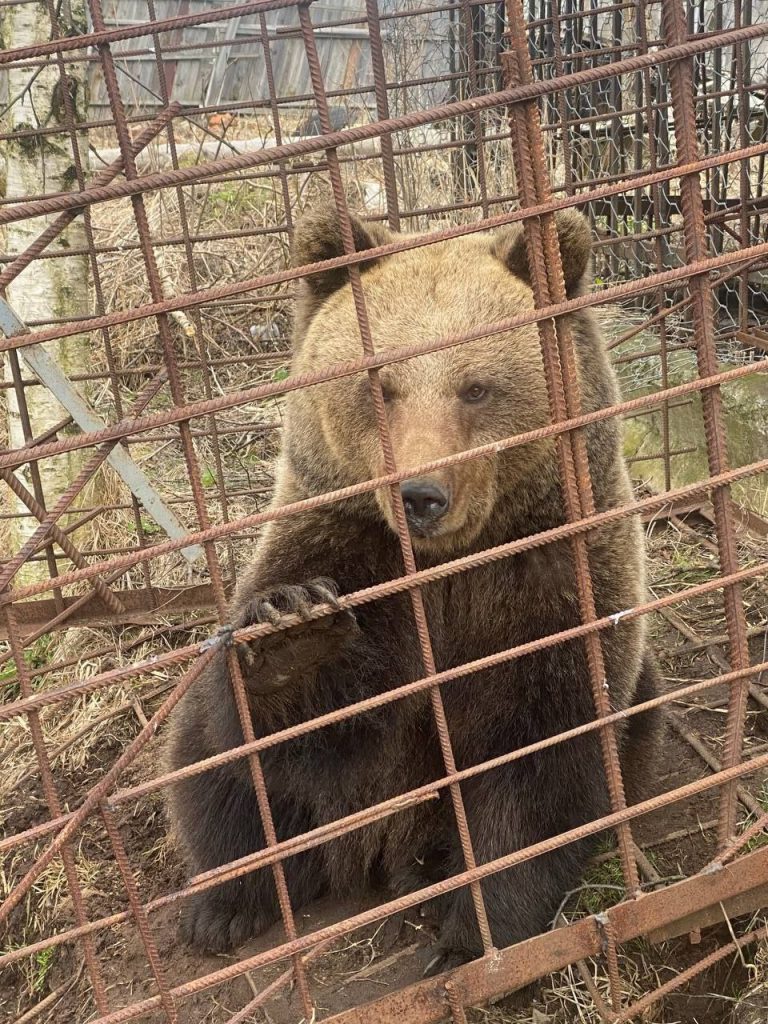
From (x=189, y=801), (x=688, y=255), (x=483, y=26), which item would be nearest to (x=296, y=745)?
(x=189, y=801)

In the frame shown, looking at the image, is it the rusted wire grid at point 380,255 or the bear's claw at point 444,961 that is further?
the bear's claw at point 444,961

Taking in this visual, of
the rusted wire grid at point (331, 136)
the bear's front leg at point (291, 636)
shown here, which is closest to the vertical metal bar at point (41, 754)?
the bear's front leg at point (291, 636)

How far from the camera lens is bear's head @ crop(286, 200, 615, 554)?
2.75 meters

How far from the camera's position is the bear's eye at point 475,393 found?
2.81 meters

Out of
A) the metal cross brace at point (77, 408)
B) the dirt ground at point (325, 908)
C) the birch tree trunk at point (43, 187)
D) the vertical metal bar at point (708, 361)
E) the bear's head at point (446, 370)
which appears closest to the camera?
the vertical metal bar at point (708, 361)

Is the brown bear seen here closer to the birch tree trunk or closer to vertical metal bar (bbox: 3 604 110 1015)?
vertical metal bar (bbox: 3 604 110 1015)

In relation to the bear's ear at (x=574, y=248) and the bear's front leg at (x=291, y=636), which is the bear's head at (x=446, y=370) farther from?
the bear's front leg at (x=291, y=636)

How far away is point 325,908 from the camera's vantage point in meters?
3.36

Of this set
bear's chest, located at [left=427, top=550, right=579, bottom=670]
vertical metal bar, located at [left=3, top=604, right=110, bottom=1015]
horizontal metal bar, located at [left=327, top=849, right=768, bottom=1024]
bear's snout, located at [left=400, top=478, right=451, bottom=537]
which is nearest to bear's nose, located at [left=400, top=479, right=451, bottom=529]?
bear's snout, located at [left=400, top=478, right=451, bottom=537]

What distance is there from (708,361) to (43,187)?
13.4 ft

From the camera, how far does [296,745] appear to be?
2.96 meters

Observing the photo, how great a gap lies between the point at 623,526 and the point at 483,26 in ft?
14.4

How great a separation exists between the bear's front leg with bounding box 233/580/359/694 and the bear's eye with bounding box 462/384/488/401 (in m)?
0.68

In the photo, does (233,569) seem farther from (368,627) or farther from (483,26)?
(483,26)
